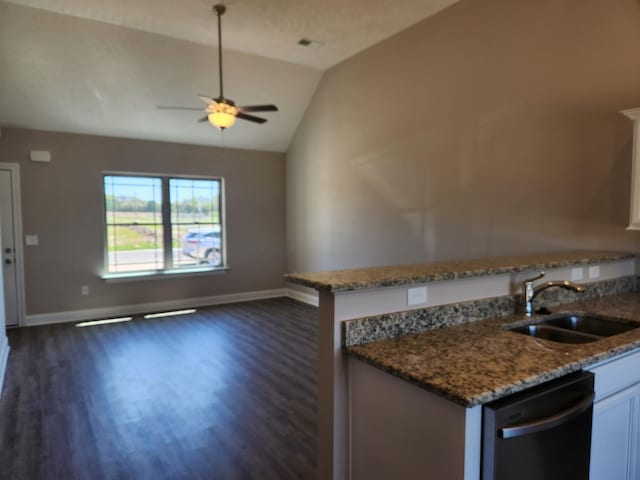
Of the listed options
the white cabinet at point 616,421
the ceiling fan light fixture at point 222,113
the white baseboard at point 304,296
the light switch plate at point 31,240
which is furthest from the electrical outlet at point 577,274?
the light switch plate at point 31,240

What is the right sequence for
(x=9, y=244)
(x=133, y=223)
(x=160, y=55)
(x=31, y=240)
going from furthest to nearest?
(x=133, y=223)
(x=31, y=240)
(x=9, y=244)
(x=160, y=55)

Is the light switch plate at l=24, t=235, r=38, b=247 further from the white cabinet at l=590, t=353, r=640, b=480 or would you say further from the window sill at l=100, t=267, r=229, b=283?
the white cabinet at l=590, t=353, r=640, b=480

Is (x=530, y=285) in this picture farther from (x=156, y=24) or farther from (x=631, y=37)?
(x=156, y=24)

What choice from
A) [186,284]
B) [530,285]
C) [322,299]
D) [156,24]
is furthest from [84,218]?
[530,285]

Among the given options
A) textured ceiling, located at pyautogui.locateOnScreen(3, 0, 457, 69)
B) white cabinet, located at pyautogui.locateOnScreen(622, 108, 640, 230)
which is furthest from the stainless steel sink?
textured ceiling, located at pyautogui.locateOnScreen(3, 0, 457, 69)

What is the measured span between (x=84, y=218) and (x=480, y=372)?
5920mm

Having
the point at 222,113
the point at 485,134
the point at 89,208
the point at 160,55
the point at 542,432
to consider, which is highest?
the point at 160,55

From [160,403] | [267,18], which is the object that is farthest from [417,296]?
[267,18]

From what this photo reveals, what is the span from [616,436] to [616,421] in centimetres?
7

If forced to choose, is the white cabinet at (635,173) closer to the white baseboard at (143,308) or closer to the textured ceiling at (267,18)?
the textured ceiling at (267,18)

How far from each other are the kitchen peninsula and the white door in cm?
527

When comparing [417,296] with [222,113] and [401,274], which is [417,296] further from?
[222,113]

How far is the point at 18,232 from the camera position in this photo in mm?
5379

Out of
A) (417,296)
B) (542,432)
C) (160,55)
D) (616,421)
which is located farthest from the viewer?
(160,55)
